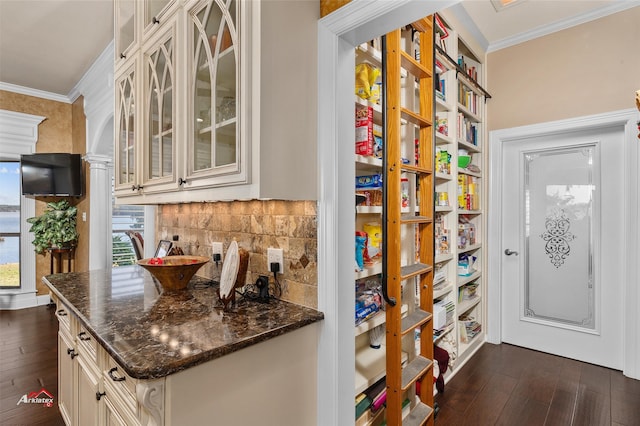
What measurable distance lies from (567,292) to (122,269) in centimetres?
367

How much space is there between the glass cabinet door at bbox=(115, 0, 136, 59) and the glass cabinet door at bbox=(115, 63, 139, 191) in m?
0.18

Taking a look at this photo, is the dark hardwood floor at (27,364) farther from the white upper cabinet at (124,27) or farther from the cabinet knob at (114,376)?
the white upper cabinet at (124,27)

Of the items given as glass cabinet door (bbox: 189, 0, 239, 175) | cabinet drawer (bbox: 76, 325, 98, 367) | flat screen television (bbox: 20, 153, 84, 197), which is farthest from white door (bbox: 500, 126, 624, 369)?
flat screen television (bbox: 20, 153, 84, 197)

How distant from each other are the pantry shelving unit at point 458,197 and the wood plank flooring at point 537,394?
0.20 metres

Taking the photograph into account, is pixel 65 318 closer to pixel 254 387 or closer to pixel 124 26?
pixel 254 387

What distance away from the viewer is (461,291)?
3.01m

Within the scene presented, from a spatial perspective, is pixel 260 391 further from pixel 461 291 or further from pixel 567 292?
pixel 567 292

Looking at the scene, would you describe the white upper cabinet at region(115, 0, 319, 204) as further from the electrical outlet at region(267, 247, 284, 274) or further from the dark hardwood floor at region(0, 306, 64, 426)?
the dark hardwood floor at region(0, 306, 64, 426)

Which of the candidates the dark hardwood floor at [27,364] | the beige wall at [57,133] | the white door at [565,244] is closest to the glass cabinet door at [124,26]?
the dark hardwood floor at [27,364]

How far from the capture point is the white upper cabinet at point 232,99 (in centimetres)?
114

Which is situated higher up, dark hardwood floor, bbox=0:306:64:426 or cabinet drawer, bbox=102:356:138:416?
cabinet drawer, bbox=102:356:138:416

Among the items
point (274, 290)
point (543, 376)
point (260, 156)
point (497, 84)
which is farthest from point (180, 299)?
point (497, 84)

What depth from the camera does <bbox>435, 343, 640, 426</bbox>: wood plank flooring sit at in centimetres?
207

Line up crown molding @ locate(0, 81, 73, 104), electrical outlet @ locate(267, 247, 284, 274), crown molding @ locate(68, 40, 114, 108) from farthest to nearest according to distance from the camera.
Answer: crown molding @ locate(0, 81, 73, 104), crown molding @ locate(68, 40, 114, 108), electrical outlet @ locate(267, 247, 284, 274)
